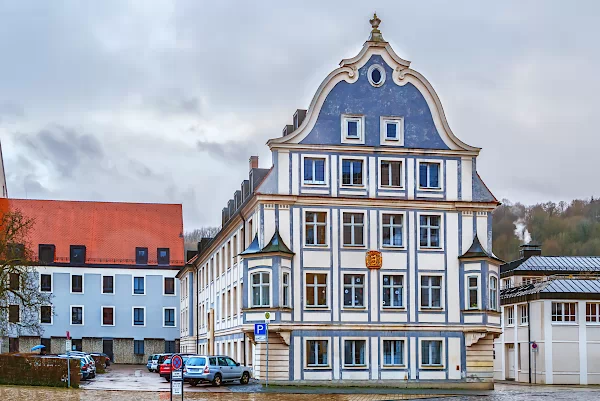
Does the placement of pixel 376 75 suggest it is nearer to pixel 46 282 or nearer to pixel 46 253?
pixel 46 282

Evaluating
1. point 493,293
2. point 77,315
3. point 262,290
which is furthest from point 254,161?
point 77,315

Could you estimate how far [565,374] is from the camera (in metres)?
58.9

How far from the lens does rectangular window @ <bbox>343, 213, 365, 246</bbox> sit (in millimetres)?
48594

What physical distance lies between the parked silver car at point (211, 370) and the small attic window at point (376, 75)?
16.4 meters

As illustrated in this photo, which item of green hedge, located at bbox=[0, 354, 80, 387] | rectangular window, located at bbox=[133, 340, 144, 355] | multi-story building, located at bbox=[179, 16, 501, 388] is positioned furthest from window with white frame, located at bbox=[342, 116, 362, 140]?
rectangular window, located at bbox=[133, 340, 144, 355]

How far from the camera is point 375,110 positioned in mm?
49250

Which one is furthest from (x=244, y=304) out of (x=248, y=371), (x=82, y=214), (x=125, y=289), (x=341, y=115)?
(x=82, y=214)

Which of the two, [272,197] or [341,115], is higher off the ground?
[341,115]

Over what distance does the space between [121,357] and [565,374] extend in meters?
48.8

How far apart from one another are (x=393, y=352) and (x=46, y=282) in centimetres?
5332

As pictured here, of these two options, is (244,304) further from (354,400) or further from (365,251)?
(354,400)

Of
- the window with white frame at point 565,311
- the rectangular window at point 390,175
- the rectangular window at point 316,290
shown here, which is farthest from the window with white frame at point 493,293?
the window with white frame at point 565,311

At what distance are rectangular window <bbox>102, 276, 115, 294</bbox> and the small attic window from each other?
51952mm

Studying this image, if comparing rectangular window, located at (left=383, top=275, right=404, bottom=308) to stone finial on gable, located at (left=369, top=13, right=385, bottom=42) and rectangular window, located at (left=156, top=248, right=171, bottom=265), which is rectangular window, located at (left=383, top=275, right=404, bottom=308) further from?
rectangular window, located at (left=156, top=248, right=171, bottom=265)
